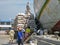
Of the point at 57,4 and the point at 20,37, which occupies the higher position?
the point at 57,4

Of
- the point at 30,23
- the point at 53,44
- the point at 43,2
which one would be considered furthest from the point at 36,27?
the point at 53,44

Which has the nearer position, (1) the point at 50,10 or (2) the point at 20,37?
(2) the point at 20,37

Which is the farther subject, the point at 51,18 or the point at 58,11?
the point at 51,18

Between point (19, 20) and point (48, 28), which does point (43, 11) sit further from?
point (19, 20)

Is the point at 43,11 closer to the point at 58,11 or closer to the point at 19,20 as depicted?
the point at 58,11

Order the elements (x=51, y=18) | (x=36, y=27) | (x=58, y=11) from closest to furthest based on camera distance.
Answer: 1. (x=58, y=11)
2. (x=51, y=18)
3. (x=36, y=27)

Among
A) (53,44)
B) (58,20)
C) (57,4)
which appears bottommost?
(53,44)

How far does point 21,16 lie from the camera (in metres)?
24.4

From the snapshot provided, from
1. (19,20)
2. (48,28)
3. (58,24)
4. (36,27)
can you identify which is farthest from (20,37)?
(19,20)

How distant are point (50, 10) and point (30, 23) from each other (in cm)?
850

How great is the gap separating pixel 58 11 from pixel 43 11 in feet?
7.94

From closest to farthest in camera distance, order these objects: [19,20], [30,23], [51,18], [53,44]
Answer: [53,44] → [51,18] → [30,23] → [19,20]

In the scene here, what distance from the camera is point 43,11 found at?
1426 cm

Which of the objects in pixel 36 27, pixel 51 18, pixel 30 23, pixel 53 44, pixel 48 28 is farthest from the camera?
pixel 30 23
